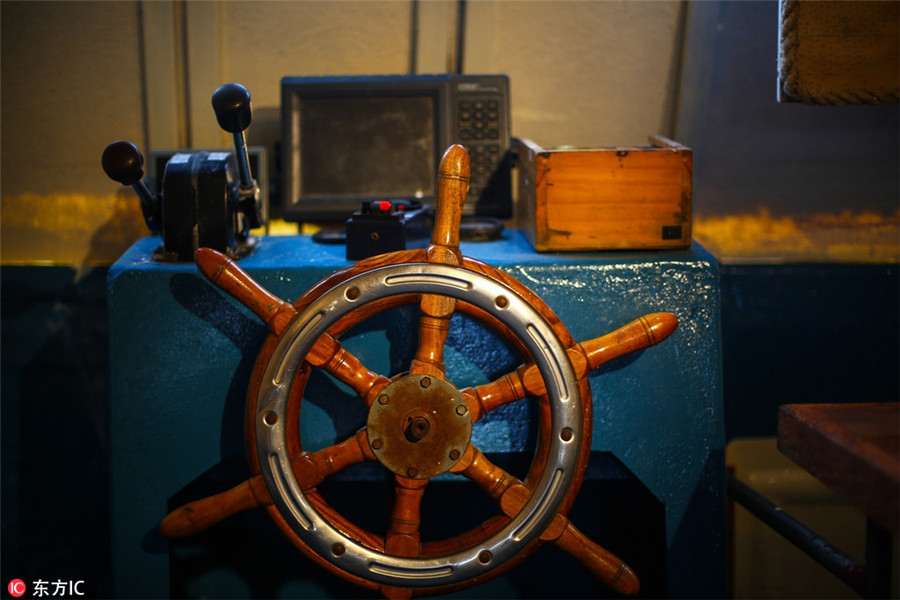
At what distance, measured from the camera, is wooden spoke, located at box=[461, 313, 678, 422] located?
1121 mm

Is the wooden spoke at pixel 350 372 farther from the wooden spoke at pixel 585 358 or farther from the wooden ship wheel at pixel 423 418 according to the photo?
the wooden spoke at pixel 585 358

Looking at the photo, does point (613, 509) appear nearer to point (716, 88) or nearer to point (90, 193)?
point (716, 88)

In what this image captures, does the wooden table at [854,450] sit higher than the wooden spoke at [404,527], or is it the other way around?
the wooden table at [854,450]

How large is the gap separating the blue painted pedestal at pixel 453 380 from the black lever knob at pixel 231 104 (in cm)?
25

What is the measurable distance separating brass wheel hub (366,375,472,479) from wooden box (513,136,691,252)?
41cm

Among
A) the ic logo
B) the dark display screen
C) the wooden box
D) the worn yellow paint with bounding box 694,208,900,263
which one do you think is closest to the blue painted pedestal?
the wooden box

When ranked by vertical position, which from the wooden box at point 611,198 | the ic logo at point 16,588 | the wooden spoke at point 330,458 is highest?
the wooden box at point 611,198

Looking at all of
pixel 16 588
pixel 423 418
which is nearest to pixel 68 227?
pixel 16 588

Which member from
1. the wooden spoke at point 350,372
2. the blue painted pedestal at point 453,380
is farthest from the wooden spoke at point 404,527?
the blue painted pedestal at point 453,380

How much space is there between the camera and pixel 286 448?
1102 millimetres

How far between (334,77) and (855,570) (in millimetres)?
1412

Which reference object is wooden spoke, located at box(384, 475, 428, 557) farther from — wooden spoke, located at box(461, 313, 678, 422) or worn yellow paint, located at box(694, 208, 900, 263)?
worn yellow paint, located at box(694, 208, 900, 263)

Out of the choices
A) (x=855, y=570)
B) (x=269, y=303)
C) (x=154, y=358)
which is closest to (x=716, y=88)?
(x=855, y=570)

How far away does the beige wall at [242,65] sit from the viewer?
1893 millimetres
